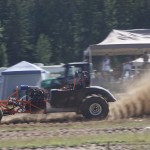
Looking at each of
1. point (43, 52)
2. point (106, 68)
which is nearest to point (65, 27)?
point (43, 52)

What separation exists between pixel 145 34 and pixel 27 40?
5095cm

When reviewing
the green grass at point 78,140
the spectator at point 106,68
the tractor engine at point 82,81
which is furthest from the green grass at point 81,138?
the spectator at point 106,68

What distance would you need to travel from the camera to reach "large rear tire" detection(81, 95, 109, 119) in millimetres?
15164

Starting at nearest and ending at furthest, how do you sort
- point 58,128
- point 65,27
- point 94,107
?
point 58,128, point 94,107, point 65,27

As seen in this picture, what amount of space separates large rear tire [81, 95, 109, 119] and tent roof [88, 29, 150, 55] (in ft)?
31.1

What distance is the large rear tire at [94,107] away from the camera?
1516 cm

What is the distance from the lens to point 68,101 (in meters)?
15.4

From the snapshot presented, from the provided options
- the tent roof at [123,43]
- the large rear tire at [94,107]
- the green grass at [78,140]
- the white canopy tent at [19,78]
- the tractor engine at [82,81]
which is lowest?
the green grass at [78,140]

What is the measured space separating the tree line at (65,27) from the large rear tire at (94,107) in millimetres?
49490

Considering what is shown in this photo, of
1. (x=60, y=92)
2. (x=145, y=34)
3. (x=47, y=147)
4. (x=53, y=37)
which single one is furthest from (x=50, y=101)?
(x=53, y=37)

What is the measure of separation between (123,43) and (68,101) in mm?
9708

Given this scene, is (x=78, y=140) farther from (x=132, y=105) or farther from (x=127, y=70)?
(x=127, y=70)

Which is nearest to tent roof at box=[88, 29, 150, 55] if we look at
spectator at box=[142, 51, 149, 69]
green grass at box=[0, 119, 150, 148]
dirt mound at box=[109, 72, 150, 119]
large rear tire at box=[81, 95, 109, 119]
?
spectator at box=[142, 51, 149, 69]

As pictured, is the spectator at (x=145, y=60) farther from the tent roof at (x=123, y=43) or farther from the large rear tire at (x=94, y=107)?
the large rear tire at (x=94, y=107)
